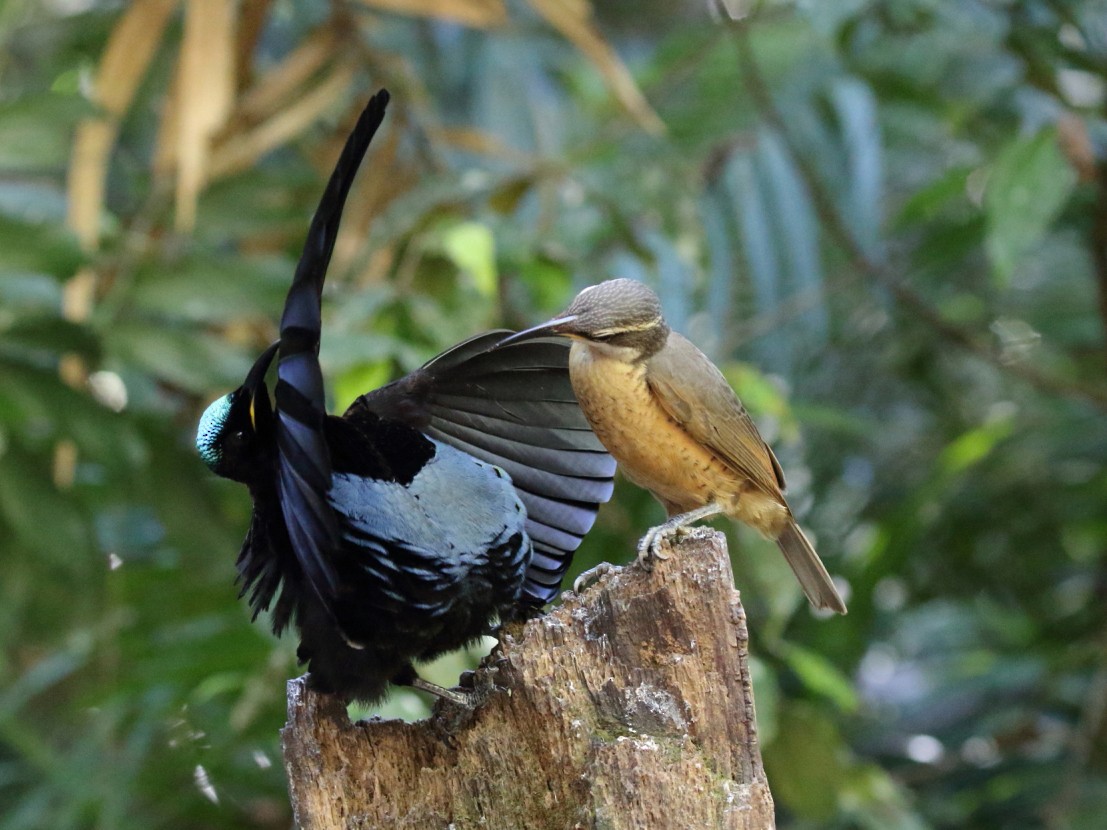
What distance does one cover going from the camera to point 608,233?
433cm

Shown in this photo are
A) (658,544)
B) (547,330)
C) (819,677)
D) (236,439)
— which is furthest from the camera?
(819,677)

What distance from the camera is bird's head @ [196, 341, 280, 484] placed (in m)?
1.79

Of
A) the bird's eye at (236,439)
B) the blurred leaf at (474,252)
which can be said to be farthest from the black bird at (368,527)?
the blurred leaf at (474,252)

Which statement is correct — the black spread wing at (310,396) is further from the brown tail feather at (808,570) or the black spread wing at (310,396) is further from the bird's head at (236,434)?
the brown tail feather at (808,570)

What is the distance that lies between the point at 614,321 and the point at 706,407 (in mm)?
234

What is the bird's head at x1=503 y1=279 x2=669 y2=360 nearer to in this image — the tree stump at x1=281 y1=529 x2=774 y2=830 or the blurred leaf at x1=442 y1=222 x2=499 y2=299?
the tree stump at x1=281 y1=529 x2=774 y2=830

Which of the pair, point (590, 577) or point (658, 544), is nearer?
point (658, 544)

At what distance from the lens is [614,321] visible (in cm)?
197

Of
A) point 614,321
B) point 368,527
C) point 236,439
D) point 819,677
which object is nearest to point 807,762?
point 819,677

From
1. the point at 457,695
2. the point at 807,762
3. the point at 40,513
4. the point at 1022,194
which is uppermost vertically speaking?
the point at 457,695

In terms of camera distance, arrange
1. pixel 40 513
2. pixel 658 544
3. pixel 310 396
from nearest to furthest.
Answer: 1. pixel 310 396
2. pixel 658 544
3. pixel 40 513

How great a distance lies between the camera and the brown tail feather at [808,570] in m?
2.38

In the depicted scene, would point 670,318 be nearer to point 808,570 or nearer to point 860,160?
point 860,160

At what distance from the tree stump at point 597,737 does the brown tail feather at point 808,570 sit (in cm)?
74
